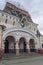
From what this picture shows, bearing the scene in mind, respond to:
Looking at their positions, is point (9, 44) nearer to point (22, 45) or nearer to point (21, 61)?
point (22, 45)

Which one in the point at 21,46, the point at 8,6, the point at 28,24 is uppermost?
the point at 8,6

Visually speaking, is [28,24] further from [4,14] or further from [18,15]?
[4,14]

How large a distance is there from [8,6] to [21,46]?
27.1 ft

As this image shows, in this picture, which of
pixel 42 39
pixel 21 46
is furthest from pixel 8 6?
pixel 42 39

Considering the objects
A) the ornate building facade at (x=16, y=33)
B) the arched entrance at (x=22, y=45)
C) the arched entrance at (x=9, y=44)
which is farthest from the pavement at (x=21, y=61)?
the arched entrance at (x=22, y=45)

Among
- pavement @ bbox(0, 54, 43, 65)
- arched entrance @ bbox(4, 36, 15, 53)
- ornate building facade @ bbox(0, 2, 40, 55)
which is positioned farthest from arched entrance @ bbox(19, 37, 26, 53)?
pavement @ bbox(0, 54, 43, 65)

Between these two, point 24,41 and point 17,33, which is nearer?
point 17,33

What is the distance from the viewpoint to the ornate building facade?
27422 millimetres

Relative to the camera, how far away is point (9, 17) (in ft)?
97.2

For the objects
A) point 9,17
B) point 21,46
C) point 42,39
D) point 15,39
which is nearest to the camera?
point 15,39

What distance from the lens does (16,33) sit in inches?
1099

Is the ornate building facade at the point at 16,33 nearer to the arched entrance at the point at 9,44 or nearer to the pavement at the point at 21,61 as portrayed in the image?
the arched entrance at the point at 9,44

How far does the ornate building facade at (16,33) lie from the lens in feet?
90.0

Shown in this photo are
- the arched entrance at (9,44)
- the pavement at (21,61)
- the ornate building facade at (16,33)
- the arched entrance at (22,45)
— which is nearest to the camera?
the pavement at (21,61)
